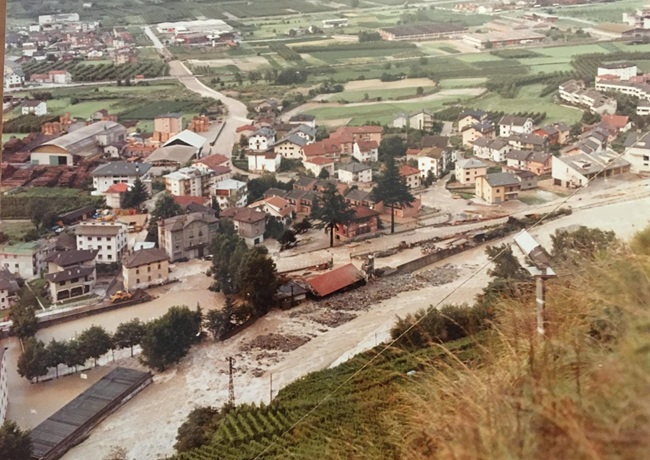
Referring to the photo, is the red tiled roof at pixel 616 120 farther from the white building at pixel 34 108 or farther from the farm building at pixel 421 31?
the white building at pixel 34 108

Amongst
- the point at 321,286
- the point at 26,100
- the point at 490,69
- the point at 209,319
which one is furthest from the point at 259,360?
the point at 490,69

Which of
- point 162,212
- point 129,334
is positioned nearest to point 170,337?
point 129,334

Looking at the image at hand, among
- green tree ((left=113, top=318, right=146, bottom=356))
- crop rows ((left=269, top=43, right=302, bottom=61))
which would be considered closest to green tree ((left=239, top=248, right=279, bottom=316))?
green tree ((left=113, top=318, right=146, bottom=356))

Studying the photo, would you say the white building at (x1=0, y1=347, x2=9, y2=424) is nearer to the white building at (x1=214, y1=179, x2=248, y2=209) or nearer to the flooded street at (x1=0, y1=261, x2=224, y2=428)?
the flooded street at (x1=0, y1=261, x2=224, y2=428)

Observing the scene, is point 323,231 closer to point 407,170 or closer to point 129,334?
point 407,170

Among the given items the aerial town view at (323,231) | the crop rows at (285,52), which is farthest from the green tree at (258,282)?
the crop rows at (285,52)
